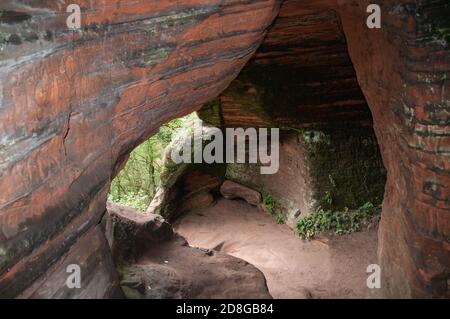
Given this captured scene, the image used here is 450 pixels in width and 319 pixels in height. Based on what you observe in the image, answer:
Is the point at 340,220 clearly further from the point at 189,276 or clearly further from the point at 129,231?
the point at 129,231

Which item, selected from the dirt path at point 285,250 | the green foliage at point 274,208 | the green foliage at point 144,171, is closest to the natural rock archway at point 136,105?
the dirt path at point 285,250

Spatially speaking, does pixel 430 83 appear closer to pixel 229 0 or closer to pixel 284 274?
pixel 229 0

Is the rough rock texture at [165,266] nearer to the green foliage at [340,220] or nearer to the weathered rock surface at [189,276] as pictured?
the weathered rock surface at [189,276]

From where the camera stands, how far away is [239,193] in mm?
10977

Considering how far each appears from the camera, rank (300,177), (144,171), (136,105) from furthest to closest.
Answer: (144,171) → (300,177) → (136,105)

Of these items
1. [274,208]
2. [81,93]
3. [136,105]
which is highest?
[81,93]

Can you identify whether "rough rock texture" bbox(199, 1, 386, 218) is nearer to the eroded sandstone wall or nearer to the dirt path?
the dirt path

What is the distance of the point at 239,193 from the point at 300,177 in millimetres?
1956

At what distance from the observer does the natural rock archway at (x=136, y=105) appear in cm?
323

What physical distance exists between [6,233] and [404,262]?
387 centimetres

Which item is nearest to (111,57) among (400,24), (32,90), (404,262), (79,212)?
(32,90)

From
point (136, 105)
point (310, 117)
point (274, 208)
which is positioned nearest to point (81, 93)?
point (136, 105)

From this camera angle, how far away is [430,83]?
4.27m

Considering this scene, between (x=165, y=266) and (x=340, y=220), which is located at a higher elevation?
(x=165, y=266)
